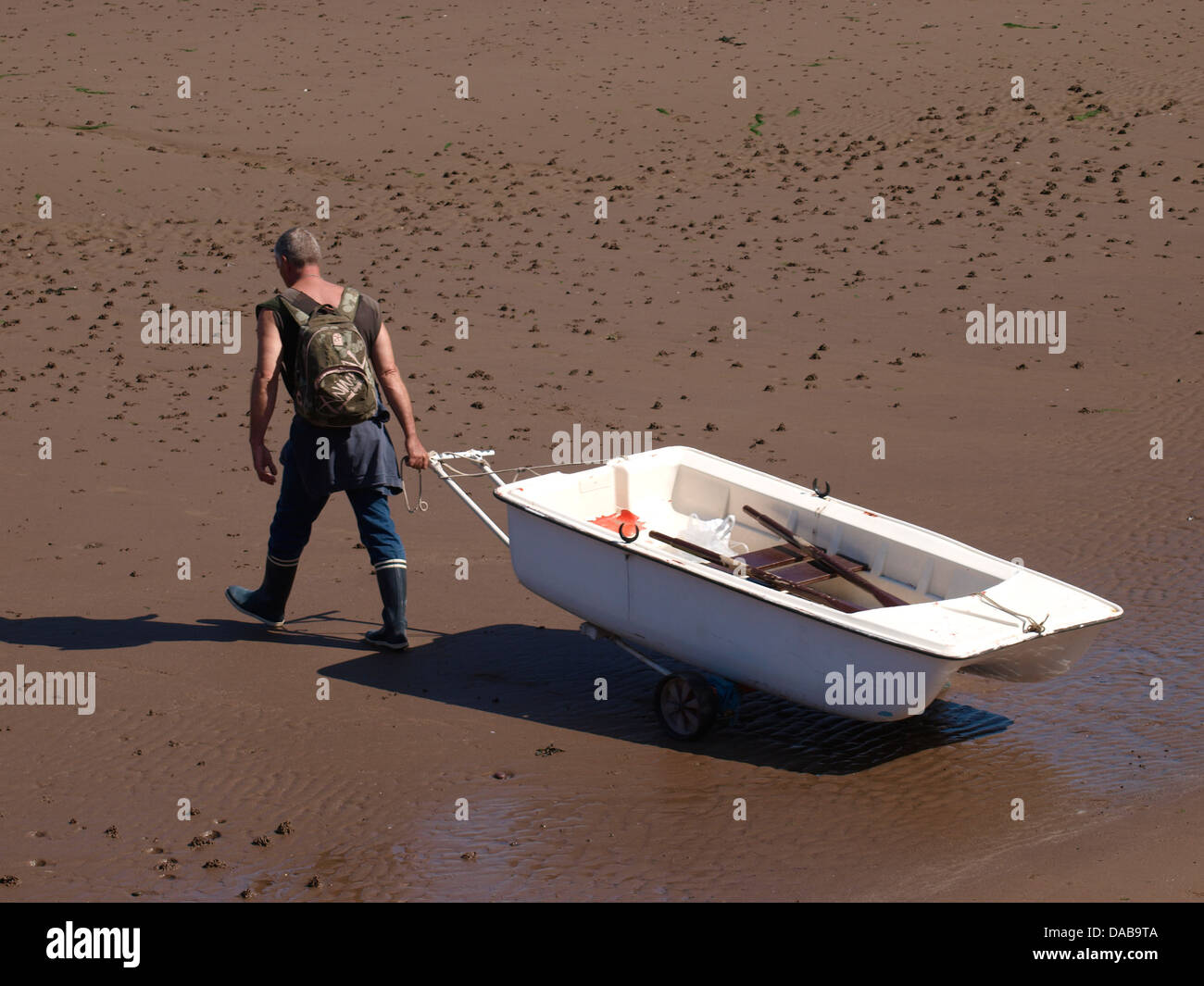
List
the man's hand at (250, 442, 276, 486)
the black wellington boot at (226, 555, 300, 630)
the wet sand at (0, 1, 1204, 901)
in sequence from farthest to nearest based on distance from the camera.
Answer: the black wellington boot at (226, 555, 300, 630)
the man's hand at (250, 442, 276, 486)
the wet sand at (0, 1, 1204, 901)

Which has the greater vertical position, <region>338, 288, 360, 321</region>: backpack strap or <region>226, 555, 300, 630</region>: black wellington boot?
<region>338, 288, 360, 321</region>: backpack strap

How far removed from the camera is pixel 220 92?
21.6 meters

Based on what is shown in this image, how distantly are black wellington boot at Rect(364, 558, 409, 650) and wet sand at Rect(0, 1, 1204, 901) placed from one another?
10 cm

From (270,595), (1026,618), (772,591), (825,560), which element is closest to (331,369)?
(270,595)

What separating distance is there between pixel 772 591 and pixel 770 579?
0.66 m

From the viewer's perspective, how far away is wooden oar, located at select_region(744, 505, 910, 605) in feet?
19.6

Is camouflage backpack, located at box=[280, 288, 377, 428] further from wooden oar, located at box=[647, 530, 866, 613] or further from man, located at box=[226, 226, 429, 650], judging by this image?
wooden oar, located at box=[647, 530, 866, 613]

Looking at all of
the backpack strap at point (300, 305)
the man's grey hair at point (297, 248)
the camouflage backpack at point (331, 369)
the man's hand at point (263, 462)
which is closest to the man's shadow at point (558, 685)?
the man's hand at point (263, 462)

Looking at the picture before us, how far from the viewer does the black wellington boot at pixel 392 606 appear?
251 inches

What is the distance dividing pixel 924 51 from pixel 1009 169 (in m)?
6.44

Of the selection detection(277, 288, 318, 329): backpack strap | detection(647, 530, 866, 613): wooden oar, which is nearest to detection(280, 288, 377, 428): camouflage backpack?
detection(277, 288, 318, 329): backpack strap

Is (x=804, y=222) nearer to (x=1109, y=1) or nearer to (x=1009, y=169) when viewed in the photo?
(x=1009, y=169)

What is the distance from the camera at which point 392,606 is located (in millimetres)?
6449

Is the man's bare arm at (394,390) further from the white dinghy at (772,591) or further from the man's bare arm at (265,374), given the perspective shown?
the man's bare arm at (265,374)
